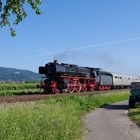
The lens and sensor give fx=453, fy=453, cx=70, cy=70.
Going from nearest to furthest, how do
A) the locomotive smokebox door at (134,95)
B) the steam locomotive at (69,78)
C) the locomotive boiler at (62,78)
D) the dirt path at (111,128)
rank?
the dirt path at (111,128)
the locomotive smokebox door at (134,95)
the locomotive boiler at (62,78)
the steam locomotive at (69,78)

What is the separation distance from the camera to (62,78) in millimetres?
48844

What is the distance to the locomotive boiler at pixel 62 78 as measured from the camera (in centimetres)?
4806

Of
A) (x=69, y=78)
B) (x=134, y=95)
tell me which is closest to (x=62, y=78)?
(x=69, y=78)

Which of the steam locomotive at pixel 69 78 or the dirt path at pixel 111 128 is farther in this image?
the steam locomotive at pixel 69 78

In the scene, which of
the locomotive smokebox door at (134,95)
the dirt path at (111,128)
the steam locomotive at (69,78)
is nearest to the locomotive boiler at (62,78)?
the steam locomotive at (69,78)

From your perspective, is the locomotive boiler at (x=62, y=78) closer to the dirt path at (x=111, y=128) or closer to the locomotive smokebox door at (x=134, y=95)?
the locomotive smokebox door at (x=134, y=95)

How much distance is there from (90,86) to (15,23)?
137ft

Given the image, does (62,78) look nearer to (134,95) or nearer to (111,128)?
(134,95)

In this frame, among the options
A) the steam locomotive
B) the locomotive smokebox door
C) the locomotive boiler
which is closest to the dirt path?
the locomotive smokebox door

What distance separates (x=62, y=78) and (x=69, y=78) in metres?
1.54

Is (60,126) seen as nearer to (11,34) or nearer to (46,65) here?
(11,34)

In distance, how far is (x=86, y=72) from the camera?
5738 centimetres

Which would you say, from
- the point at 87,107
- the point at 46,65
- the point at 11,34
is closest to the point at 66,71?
the point at 46,65

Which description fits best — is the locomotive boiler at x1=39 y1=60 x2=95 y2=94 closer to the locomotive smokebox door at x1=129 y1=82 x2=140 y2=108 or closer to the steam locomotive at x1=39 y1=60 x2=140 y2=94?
the steam locomotive at x1=39 y1=60 x2=140 y2=94
